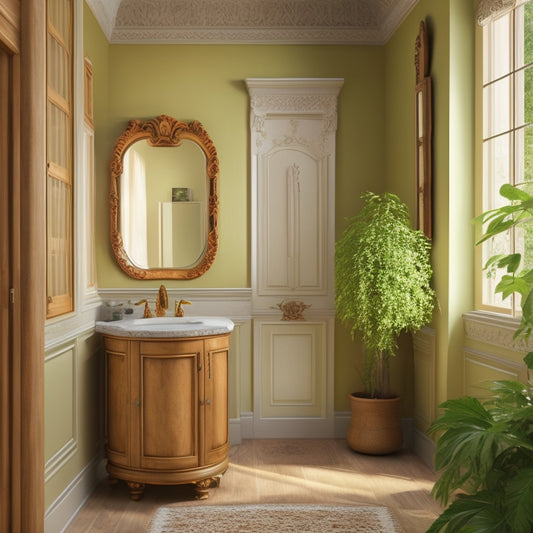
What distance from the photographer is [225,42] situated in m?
4.62

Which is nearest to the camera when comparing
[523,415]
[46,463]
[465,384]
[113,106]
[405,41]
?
[523,415]

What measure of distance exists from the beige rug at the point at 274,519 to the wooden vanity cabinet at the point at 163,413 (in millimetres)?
227

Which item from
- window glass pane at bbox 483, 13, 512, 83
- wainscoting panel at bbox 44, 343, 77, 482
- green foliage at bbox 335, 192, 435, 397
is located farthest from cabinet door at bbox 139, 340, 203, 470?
window glass pane at bbox 483, 13, 512, 83

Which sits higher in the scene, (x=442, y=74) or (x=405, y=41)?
(x=405, y=41)

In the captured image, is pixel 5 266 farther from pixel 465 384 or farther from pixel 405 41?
pixel 405 41

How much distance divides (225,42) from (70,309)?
237 cm

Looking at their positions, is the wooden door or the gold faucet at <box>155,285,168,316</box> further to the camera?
the gold faucet at <box>155,285,168,316</box>

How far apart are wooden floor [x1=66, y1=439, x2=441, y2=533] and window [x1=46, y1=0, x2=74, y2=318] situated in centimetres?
109

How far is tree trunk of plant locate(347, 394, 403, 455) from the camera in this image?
4191 millimetres

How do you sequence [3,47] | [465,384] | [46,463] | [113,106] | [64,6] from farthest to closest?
[113,106] → [465,384] → [64,6] → [46,463] → [3,47]

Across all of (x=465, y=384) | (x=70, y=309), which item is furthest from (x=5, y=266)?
(x=465, y=384)

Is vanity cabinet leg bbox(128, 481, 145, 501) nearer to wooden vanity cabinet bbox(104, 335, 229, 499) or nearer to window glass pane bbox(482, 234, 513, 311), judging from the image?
wooden vanity cabinet bbox(104, 335, 229, 499)

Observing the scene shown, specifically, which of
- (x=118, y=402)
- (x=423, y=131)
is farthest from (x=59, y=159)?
(x=423, y=131)

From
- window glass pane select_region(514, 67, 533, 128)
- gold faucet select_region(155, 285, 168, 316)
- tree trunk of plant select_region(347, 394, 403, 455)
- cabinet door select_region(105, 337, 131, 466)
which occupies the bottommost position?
tree trunk of plant select_region(347, 394, 403, 455)
